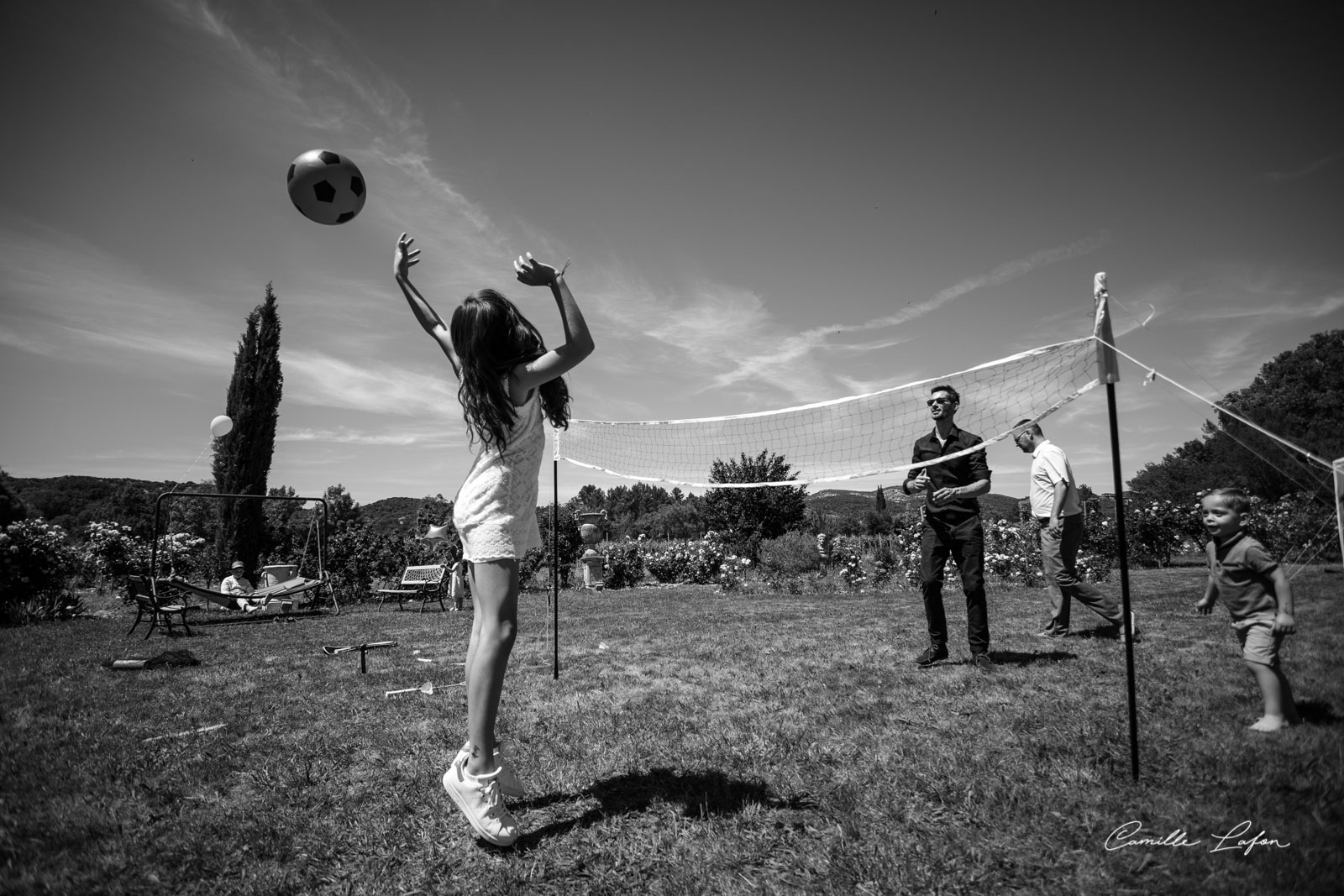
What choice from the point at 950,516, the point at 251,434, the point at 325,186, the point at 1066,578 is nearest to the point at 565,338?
the point at 325,186

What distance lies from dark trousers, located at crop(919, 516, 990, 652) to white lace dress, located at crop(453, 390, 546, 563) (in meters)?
3.61

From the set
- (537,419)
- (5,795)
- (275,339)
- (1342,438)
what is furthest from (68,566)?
(1342,438)

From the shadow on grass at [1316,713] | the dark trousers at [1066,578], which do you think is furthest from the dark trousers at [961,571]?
the shadow on grass at [1316,713]

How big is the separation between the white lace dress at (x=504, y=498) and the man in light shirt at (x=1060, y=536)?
487 centimetres

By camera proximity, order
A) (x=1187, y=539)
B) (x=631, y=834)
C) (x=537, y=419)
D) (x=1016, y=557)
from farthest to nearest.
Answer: (x=1187, y=539)
(x=1016, y=557)
(x=537, y=419)
(x=631, y=834)

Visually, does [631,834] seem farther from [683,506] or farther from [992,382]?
[683,506]

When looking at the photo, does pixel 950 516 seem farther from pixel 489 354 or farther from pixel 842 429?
pixel 489 354

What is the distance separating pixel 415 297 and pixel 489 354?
66 centimetres

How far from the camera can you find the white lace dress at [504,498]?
2.55m

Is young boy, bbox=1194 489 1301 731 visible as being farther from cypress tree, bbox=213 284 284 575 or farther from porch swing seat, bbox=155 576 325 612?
cypress tree, bbox=213 284 284 575

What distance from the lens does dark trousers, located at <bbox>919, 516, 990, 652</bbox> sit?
16.4 ft

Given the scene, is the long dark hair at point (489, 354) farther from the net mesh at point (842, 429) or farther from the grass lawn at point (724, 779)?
the net mesh at point (842, 429)

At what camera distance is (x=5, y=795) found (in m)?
2.95

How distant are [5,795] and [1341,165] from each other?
6476mm
